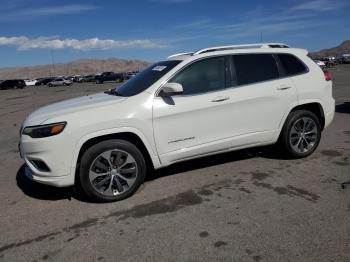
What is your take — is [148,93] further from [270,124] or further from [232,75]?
[270,124]

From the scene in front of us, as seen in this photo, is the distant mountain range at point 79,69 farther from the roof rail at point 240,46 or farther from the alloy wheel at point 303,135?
the alloy wheel at point 303,135

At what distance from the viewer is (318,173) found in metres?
5.02

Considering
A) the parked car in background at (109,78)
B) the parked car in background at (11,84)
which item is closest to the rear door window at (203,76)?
the parked car in background at (109,78)

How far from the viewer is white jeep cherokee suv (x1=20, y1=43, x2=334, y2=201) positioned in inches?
167

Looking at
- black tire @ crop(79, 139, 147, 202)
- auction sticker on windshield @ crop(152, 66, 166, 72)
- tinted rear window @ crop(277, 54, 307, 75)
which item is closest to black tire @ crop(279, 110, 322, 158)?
tinted rear window @ crop(277, 54, 307, 75)

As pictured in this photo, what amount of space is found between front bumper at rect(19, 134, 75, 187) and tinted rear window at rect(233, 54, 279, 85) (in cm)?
251

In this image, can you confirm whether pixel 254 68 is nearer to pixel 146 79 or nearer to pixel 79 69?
pixel 146 79

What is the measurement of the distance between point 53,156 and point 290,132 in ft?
11.4

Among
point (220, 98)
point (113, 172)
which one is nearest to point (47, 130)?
point (113, 172)

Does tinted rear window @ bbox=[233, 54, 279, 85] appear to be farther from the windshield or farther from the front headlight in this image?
the front headlight

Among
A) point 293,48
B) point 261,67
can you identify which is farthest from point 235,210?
point 293,48

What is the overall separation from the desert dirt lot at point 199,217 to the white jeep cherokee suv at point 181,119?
0.39 m

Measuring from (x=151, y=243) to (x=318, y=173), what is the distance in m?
2.80

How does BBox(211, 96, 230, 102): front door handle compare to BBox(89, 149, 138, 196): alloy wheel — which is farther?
BBox(211, 96, 230, 102): front door handle
